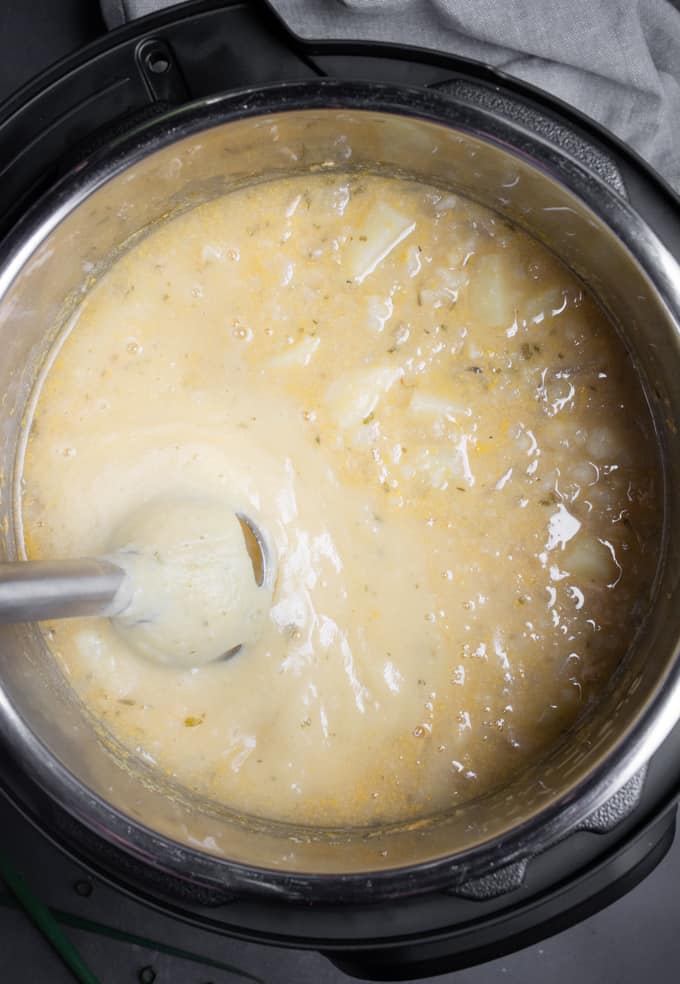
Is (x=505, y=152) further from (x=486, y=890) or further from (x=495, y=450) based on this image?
(x=486, y=890)

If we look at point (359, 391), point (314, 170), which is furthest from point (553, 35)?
point (359, 391)

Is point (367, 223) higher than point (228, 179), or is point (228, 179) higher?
point (228, 179)


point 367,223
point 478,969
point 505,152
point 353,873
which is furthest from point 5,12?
point 478,969

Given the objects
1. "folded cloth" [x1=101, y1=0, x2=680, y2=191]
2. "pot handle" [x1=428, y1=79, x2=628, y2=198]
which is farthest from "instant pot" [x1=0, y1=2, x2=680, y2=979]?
"folded cloth" [x1=101, y1=0, x2=680, y2=191]

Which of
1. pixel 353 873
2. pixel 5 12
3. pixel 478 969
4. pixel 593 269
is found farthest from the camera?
pixel 478 969

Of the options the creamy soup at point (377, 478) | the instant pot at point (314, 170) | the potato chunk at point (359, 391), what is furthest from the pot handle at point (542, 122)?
the potato chunk at point (359, 391)

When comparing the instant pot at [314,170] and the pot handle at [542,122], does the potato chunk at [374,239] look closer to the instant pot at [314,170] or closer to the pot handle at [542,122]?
the instant pot at [314,170]

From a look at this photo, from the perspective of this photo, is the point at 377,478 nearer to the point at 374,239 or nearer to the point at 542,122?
the point at 374,239
